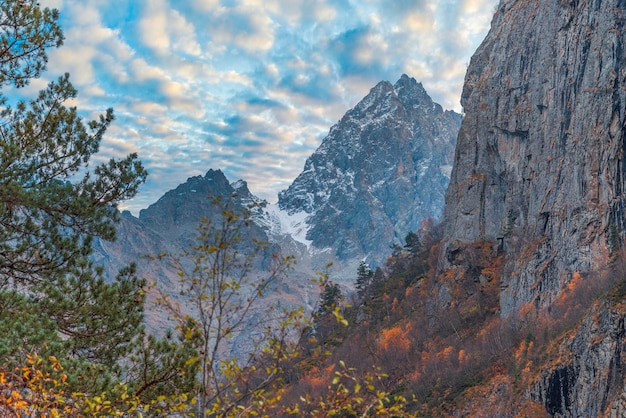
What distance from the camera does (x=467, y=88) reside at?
93062 mm

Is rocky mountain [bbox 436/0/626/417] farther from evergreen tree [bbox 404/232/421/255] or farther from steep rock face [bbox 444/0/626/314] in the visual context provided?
evergreen tree [bbox 404/232/421/255]

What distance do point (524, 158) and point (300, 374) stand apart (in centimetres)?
5038

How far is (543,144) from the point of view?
68.2 metres

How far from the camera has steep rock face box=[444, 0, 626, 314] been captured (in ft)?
181

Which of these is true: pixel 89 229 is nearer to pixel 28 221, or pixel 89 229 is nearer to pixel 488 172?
pixel 28 221

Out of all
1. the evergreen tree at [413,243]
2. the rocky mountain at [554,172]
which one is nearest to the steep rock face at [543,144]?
the rocky mountain at [554,172]

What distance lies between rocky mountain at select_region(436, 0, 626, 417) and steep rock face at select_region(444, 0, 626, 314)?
6.4 inches

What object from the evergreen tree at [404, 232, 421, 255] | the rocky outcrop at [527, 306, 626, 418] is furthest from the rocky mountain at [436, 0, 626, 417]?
the evergreen tree at [404, 232, 421, 255]

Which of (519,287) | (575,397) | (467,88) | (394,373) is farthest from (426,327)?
(467,88)

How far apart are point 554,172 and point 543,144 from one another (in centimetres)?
610

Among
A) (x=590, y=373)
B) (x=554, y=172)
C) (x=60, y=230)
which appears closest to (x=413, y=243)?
(x=554, y=172)

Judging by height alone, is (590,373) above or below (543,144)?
below

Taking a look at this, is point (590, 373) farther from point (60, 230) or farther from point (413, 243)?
point (413, 243)

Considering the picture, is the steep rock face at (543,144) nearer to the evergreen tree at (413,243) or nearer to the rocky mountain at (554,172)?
the rocky mountain at (554,172)
